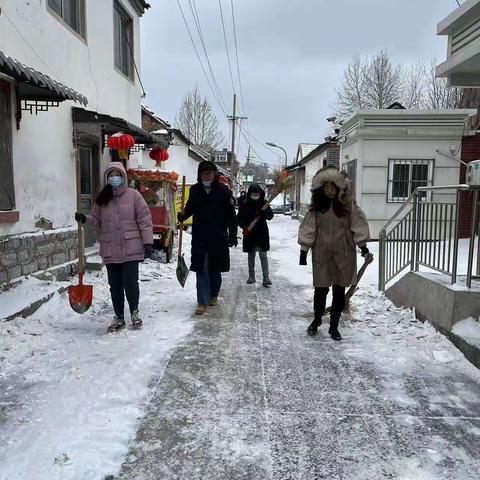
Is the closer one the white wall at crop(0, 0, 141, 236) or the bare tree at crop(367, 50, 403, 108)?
the white wall at crop(0, 0, 141, 236)

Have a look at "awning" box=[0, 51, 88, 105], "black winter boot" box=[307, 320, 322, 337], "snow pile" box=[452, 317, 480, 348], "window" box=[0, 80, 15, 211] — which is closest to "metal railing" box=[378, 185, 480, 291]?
"snow pile" box=[452, 317, 480, 348]

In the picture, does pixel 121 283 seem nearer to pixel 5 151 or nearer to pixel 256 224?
pixel 5 151

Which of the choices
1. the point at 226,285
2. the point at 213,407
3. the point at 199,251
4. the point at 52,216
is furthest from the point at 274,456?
the point at 52,216

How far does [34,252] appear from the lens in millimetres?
6367

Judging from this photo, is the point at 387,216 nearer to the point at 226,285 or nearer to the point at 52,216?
the point at 226,285

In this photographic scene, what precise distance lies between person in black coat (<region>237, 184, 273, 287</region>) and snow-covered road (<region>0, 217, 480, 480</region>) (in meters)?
1.98

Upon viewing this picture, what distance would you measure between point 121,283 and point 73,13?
5467 mm

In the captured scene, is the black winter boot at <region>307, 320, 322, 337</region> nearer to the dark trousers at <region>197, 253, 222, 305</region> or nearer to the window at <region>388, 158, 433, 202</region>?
the dark trousers at <region>197, 253, 222, 305</region>

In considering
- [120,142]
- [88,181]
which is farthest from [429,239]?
[88,181]

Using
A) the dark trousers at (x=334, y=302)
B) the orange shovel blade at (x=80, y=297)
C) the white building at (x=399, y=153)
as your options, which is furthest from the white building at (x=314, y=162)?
the orange shovel blade at (x=80, y=297)

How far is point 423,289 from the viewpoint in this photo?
5.36m

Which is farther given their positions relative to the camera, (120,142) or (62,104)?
(120,142)

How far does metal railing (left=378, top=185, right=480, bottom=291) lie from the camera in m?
4.76

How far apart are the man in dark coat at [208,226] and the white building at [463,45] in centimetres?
307
